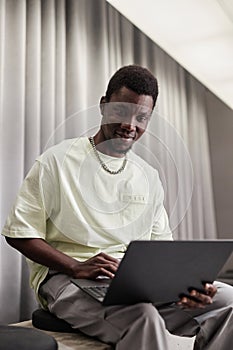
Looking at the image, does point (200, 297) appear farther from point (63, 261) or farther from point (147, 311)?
point (63, 261)

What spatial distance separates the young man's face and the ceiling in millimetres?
876

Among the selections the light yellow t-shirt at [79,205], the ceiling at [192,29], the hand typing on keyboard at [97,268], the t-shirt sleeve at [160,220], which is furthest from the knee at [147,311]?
the ceiling at [192,29]

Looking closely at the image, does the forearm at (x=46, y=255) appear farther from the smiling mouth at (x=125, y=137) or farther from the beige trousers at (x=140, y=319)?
the smiling mouth at (x=125, y=137)

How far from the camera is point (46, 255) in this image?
37.0 inches

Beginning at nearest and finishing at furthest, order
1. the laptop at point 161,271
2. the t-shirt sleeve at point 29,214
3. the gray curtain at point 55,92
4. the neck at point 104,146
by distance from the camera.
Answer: the laptop at point 161,271
the t-shirt sleeve at point 29,214
the neck at point 104,146
the gray curtain at point 55,92

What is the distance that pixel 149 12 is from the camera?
1832mm

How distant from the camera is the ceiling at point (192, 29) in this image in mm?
1805

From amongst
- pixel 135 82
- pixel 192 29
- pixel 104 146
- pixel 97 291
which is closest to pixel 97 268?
pixel 97 291

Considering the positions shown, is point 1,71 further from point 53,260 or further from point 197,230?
point 197,230

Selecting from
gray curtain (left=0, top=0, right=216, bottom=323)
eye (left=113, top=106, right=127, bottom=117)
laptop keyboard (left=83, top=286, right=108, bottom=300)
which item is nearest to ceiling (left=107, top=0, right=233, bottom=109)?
gray curtain (left=0, top=0, right=216, bottom=323)

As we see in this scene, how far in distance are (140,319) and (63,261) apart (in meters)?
0.25

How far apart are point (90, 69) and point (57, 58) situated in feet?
0.70

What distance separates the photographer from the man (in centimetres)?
88

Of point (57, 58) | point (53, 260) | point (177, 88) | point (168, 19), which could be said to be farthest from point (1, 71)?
point (177, 88)
